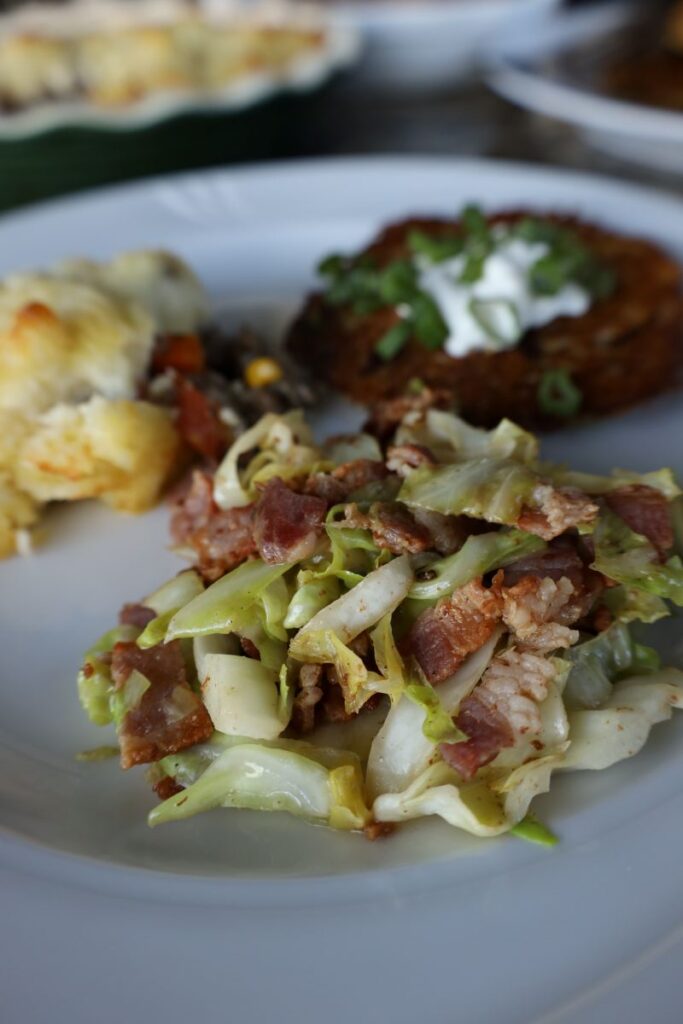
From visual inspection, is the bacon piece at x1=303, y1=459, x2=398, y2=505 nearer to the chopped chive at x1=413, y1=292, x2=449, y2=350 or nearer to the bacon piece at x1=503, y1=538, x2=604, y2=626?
the bacon piece at x1=503, y1=538, x2=604, y2=626

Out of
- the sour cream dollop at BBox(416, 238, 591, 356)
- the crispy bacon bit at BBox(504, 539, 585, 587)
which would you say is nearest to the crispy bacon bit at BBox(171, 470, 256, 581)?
the crispy bacon bit at BBox(504, 539, 585, 587)

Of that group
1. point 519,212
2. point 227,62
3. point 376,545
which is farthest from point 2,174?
point 376,545

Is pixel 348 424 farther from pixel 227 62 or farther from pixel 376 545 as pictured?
pixel 227 62

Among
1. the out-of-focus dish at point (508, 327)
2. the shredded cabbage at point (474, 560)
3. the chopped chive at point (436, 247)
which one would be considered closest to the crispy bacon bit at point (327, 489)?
the shredded cabbage at point (474, 560)

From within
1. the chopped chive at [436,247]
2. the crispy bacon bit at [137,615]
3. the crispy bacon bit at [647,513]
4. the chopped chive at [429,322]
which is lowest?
the crispy bacon bit at [137,615]

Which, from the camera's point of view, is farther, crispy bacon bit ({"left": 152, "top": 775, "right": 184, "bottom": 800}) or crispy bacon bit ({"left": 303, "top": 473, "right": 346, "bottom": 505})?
crispy bacon bit ({"left": 303, "top": 473, "right": 346, "bottom": 505})

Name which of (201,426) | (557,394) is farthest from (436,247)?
(201,426)

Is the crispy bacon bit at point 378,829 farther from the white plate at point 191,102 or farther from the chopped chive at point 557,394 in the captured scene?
the white plate at point 191,102
